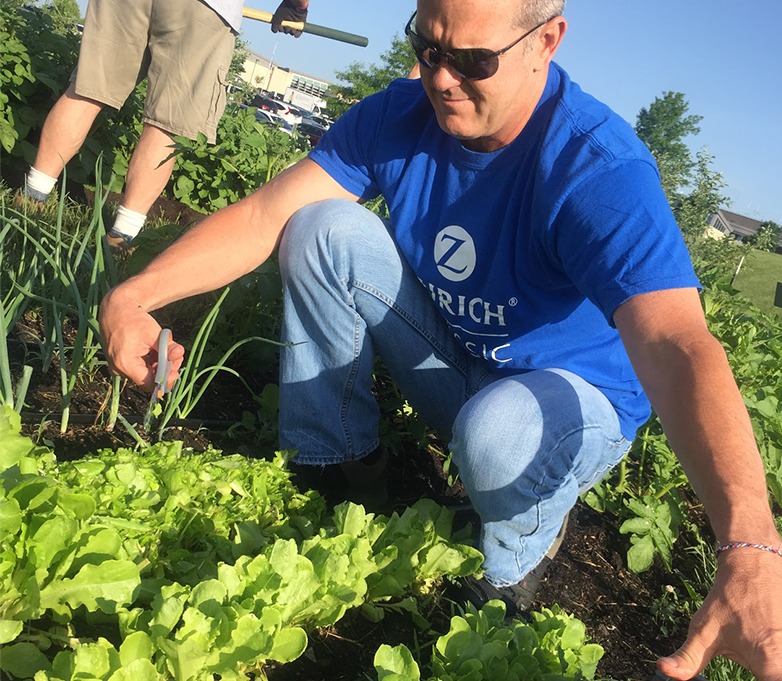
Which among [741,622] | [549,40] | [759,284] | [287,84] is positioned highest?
[287,84]

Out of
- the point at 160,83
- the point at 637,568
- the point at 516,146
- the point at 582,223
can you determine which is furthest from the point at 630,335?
the point at 160,83

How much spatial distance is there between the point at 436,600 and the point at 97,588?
759 mm

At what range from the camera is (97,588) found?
1031 millimetres

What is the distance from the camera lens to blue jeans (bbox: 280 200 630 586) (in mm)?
1495

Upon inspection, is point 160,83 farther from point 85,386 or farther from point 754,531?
point 754,531

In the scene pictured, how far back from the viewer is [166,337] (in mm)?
1371

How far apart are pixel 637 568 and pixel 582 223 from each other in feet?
3.16

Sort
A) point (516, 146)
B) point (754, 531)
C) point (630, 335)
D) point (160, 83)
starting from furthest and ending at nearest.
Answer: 1. point (160, 83)
2. point (516, 146)
3. point (630, 335)
4. point (754, 531)

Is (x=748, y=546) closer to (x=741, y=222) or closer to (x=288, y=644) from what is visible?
(x=288, y=644)

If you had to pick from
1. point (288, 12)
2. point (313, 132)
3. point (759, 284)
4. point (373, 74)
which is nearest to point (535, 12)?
point (288, 12)

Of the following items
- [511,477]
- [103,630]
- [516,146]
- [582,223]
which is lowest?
[103,630]

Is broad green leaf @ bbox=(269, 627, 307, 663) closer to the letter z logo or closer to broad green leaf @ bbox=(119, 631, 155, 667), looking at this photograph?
broad green leaf @ bbox=(119, 631, 155, 667)

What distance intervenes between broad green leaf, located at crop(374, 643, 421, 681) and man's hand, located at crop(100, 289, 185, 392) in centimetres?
69

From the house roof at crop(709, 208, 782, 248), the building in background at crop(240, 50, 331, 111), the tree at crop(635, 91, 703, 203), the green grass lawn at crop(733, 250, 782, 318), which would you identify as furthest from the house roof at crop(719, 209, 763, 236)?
the green grass lawn at crop(733, 250, 782, 318)
